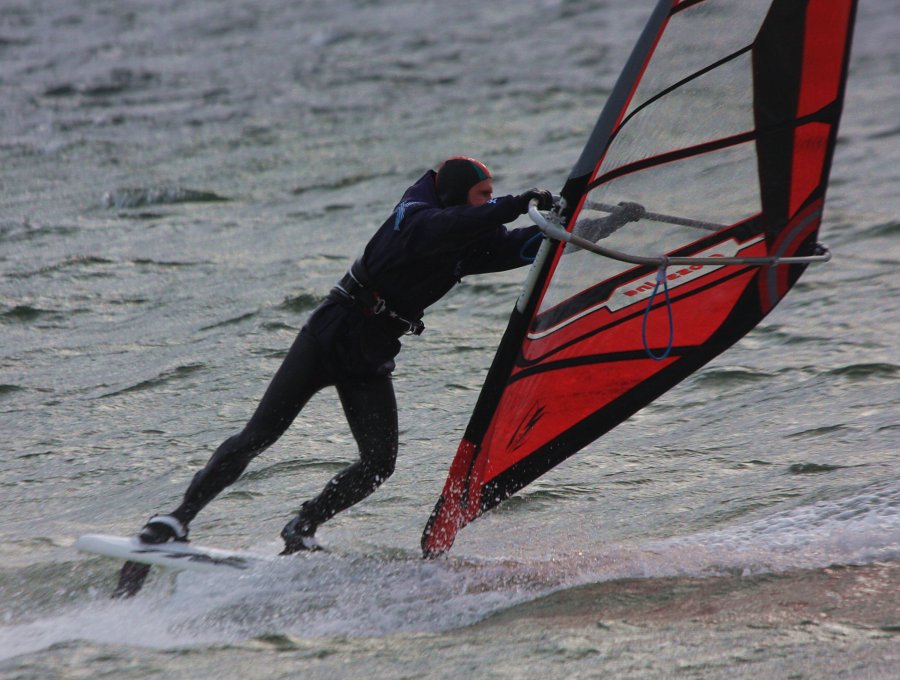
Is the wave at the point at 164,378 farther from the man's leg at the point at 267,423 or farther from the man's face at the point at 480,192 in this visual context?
the man's face at the point at 480,192

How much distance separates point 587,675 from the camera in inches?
154

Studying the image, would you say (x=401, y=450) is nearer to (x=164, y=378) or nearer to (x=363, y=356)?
(x=363, y=356)

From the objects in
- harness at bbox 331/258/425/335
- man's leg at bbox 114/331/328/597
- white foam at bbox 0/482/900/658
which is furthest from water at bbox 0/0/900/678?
harness at bbox 331/258/425/335

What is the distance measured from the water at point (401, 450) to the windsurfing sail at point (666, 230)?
1.69ft

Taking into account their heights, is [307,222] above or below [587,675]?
above

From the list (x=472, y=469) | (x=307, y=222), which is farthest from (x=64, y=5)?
(x=472, y=469)

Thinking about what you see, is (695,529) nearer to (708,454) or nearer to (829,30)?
(708,454)

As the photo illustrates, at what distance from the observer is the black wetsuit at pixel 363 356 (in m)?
4.56

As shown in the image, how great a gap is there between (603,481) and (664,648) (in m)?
1.73

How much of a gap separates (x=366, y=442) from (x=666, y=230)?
138 cm

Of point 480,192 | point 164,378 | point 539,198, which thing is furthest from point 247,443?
point 164,378

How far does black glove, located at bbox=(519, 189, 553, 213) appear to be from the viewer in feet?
13.8

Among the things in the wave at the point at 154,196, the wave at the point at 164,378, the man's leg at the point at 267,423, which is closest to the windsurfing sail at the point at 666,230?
the man's leg at the point at 267,423

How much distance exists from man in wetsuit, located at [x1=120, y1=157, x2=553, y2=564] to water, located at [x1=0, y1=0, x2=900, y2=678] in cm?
27
